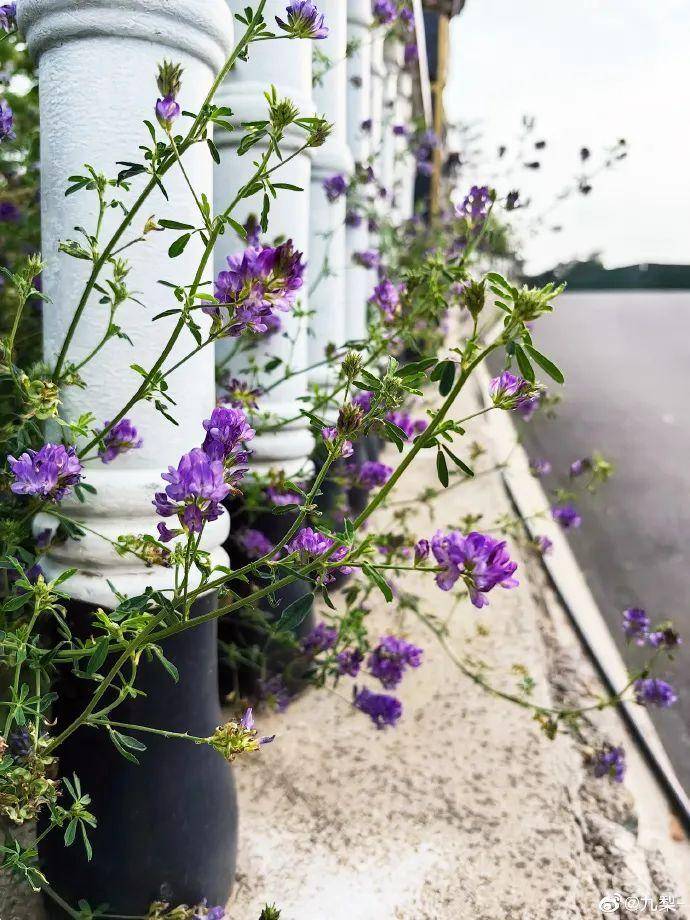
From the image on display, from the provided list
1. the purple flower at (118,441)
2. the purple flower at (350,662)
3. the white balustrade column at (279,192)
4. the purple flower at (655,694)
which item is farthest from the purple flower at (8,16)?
the purple flower at (655,694)

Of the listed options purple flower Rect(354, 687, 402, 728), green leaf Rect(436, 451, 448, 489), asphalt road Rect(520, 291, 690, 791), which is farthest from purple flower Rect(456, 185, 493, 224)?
asphalt road Rect(520, 291, 690, 791)

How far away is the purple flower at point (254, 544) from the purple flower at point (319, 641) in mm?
226

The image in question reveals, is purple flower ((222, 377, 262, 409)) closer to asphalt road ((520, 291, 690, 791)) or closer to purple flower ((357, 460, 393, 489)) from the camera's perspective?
purple flower ((357, 460, 393, 489))

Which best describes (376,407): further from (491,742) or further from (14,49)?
(14,49)

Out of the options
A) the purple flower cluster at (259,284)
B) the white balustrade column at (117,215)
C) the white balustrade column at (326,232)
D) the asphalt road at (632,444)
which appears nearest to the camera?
the purple flower cluster at (259,284)

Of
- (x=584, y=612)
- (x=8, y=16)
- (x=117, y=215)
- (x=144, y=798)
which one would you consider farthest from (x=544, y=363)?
(x=584, y=612)

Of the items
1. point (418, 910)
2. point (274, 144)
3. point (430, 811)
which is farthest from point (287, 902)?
point (274, 144)

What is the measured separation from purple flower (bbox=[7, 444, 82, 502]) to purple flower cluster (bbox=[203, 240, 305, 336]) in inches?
9.9

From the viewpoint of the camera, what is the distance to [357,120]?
9.31 ft

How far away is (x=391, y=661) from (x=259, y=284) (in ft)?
3.44

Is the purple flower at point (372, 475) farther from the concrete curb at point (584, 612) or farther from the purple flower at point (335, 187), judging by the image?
the purple flower at point (335, 187)

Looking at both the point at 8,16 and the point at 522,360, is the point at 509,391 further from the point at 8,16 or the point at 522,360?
the point at 8,16

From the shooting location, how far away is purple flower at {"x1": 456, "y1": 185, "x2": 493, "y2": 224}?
1.50m

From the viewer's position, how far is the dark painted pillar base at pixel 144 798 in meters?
1.21
